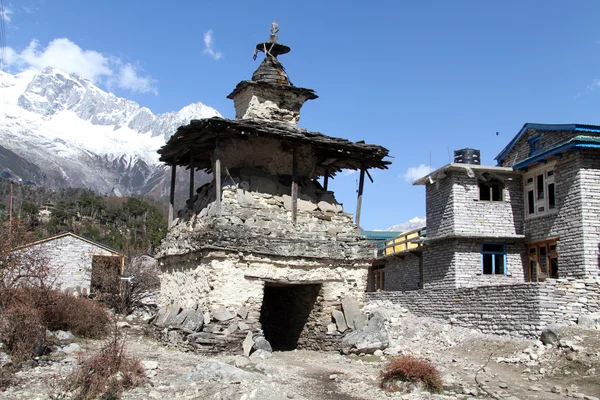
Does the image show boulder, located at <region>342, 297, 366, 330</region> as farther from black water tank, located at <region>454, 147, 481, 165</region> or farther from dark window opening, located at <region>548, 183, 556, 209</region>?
black water tank, located at <region>454, 147, 481, 165</region>

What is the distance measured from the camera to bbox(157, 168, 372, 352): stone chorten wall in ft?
49.5

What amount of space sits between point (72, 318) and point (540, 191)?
720 inches

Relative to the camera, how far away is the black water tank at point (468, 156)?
26.3 m

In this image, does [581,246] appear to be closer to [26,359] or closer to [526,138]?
[526,138]

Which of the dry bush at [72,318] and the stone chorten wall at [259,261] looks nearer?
the stone chorten wall at [259,261]

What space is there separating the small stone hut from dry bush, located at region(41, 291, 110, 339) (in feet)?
5.99

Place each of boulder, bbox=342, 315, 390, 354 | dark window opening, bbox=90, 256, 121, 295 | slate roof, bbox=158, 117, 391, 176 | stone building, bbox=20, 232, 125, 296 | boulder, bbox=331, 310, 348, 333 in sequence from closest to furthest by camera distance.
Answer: boulder, bbox=342, 315, 390, 354, slate roof, bbox=158, 117, 391, 176, boulder, bbox=331, 310, 348, 333, dark window opening, bbox=90, 256, 121, 295, stone building, bbox=20, 232, 125, 296

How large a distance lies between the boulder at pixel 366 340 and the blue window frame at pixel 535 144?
12566 mm

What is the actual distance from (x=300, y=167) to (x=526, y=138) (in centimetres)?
1208

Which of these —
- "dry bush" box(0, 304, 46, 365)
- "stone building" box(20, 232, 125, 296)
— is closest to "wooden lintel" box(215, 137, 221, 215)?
"dry bush" box(0, 304, 46, 365)

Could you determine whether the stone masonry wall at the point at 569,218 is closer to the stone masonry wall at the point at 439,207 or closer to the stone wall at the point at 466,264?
the stone wall at the point at 466,264

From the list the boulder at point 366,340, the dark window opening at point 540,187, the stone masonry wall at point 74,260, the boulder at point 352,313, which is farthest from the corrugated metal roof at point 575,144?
the stone masonry wall at point 74,260

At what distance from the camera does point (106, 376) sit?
10180 millimetres

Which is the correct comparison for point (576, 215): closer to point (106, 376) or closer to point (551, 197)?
point (551, 197)
